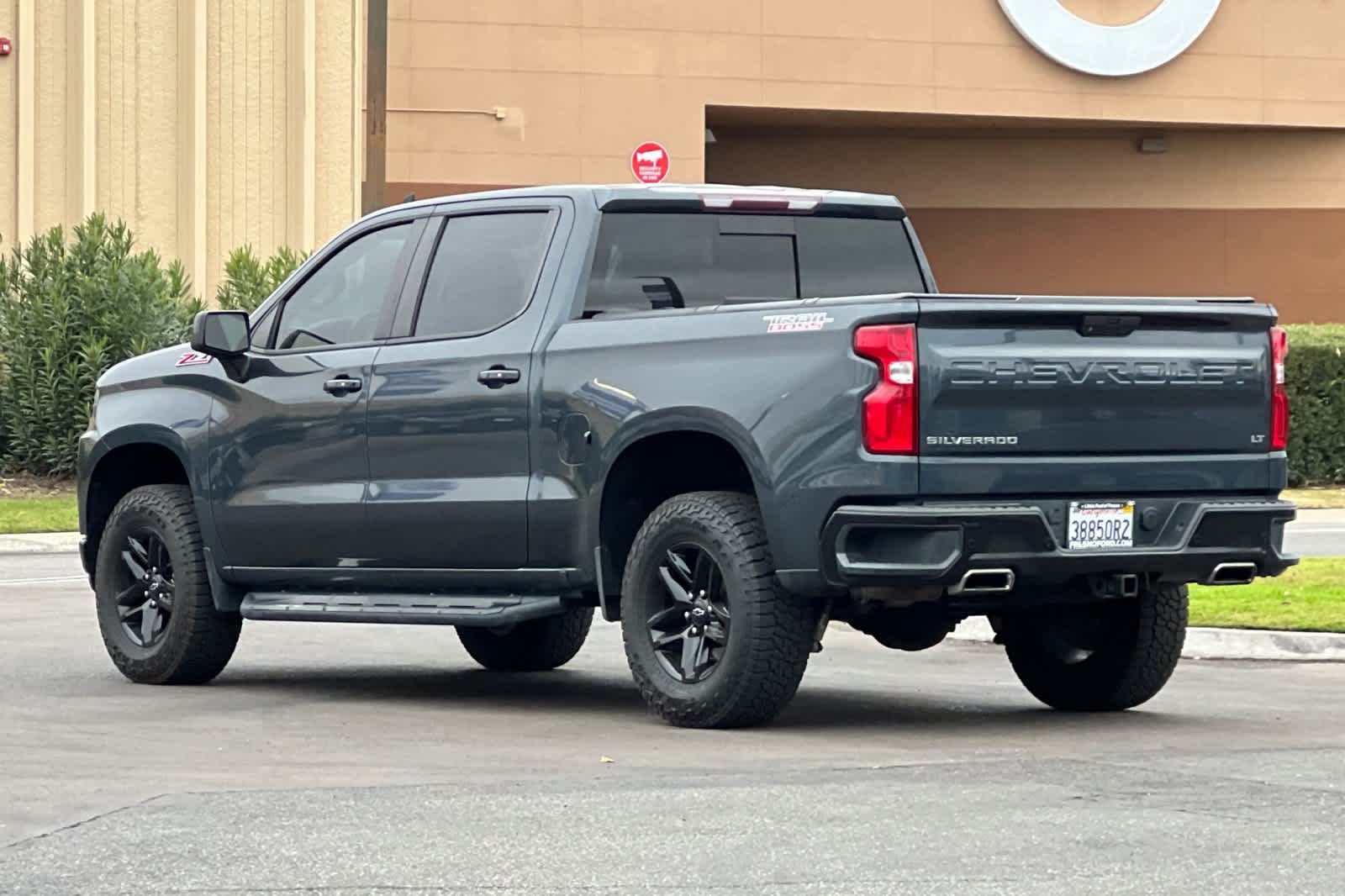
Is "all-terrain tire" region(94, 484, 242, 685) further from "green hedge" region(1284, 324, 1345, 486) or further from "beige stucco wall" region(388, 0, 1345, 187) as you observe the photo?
"beige stucco wall" region(388, 0, 1345, 187)

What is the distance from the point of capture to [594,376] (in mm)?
9492

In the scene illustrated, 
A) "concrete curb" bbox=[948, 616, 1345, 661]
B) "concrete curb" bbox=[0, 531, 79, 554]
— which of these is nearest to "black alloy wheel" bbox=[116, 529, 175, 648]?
"concrete curb" bbox=[948, 616, 1345, 661]

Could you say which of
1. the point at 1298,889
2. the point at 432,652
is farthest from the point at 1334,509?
the point at 1298,889

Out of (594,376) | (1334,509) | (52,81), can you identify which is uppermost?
(52,81)

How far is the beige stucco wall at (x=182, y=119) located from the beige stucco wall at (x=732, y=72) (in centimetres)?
400

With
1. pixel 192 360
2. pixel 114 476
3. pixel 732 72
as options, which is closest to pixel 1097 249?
pixel 732 72

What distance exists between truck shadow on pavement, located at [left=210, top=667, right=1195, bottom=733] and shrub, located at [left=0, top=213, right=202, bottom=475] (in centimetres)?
1267

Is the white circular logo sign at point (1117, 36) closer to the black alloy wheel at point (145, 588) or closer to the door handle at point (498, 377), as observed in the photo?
the black alloy wheel at point (145, 588)

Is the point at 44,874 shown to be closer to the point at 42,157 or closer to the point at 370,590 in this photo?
the point at 370,590

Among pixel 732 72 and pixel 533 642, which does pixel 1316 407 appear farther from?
pixel 533 642

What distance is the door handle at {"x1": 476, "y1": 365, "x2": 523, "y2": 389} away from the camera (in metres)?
9.80

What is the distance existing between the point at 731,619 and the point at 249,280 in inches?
677

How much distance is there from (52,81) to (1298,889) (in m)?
25.6

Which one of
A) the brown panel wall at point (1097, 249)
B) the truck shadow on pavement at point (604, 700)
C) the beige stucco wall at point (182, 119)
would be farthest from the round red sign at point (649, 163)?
the truck shadow on pavement at point (604, 700)
